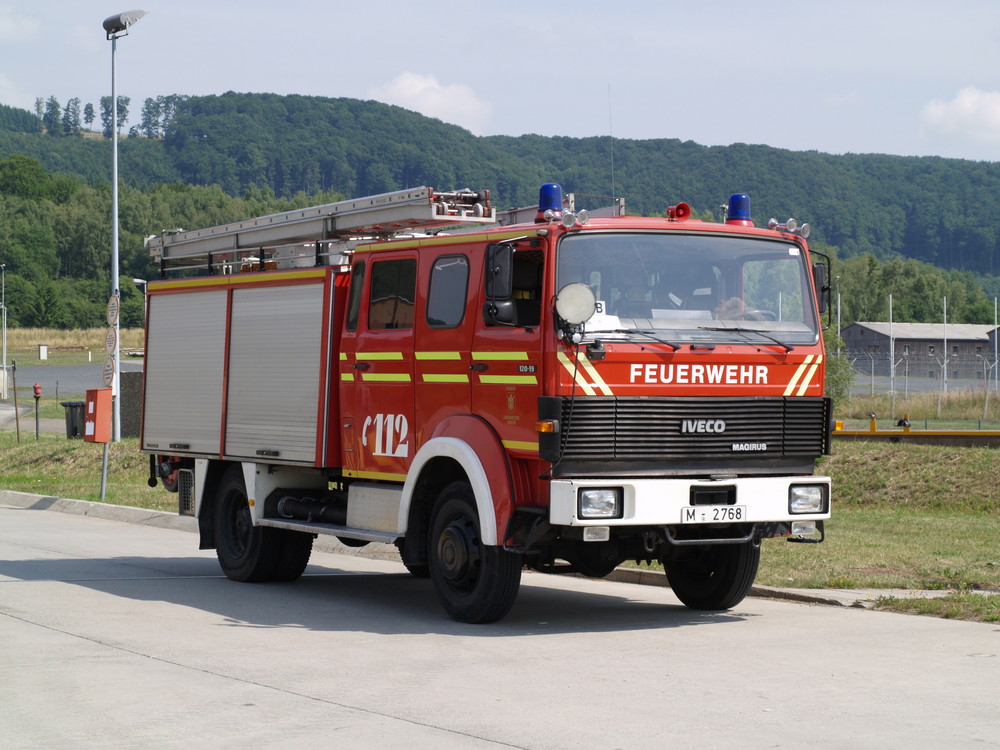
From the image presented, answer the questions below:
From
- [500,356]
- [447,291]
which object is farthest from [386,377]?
[500,356]

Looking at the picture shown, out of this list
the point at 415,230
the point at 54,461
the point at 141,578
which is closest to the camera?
the point at 415,230

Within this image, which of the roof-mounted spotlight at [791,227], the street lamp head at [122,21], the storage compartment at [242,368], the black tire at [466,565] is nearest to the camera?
the black tire at [466,565]

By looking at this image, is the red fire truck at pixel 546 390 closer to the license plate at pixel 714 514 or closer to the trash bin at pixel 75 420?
the license plate at pixel 714 514

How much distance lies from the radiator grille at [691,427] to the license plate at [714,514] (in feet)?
1.19

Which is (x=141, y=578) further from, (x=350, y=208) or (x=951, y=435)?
(x=951, y=435)

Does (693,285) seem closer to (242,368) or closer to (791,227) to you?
(791,227)

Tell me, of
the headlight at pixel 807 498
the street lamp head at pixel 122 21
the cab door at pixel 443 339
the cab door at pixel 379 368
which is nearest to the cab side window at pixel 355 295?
the cab door at pixel 379 368

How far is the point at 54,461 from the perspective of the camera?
2625 cm

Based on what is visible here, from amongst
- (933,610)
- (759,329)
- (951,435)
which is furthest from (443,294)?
(951,435)

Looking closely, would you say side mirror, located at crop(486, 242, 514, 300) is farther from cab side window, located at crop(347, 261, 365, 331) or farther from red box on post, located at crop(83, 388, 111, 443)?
red box on post, located at crop(83, 388, 111, 443)

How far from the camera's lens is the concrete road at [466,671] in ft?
21.3

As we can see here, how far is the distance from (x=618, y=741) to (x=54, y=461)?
2191cm

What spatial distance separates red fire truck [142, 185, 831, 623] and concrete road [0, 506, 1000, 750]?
2.13ft

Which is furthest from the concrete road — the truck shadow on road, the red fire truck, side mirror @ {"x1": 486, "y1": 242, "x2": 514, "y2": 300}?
side mirror @ {"x1": 486, "y1": 242, "x2": 514, "y2": 300}
